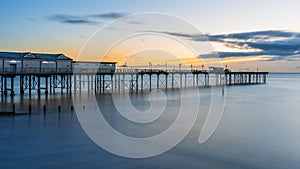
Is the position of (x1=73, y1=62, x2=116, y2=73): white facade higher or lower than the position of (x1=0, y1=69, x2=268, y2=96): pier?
higher

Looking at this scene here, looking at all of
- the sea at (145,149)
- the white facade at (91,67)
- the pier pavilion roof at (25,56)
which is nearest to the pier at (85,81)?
the white facade at (91,67)

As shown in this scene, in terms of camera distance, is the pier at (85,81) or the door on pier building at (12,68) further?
the pier at (85,81)

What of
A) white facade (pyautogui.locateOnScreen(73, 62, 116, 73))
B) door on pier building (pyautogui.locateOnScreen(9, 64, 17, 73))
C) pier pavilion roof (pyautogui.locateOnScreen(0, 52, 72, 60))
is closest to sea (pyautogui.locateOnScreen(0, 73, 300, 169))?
door on pier building (pyautogui.locateOnScreen(9, 64, 17, 73))

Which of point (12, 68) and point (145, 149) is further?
point (12, 68)

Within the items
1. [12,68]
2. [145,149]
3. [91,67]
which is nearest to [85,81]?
[91,67]

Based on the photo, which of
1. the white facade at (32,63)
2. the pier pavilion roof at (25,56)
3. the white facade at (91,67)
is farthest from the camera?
the white facade at (91,67)

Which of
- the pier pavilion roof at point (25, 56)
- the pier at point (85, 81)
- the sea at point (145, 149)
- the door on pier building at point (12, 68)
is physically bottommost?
the sea at point (145, 149)

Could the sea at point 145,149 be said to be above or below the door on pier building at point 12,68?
below

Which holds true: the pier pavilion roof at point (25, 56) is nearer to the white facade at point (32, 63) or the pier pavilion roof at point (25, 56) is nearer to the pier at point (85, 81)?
the white facade at point (32, 63)

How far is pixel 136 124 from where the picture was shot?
21828 mm

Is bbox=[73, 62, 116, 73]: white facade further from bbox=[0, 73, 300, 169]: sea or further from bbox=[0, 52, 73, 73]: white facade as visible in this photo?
bbox=[0, 73, 300, 169]: sea

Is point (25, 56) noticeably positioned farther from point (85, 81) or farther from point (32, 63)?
point (85, 81)

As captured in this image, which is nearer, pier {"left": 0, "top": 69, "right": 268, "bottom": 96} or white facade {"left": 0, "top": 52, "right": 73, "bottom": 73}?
white facade {"left": 0, "top": 52, "right": 73, "bottom": 73}

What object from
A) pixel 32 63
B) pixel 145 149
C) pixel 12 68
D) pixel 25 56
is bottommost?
pixel 145 149
